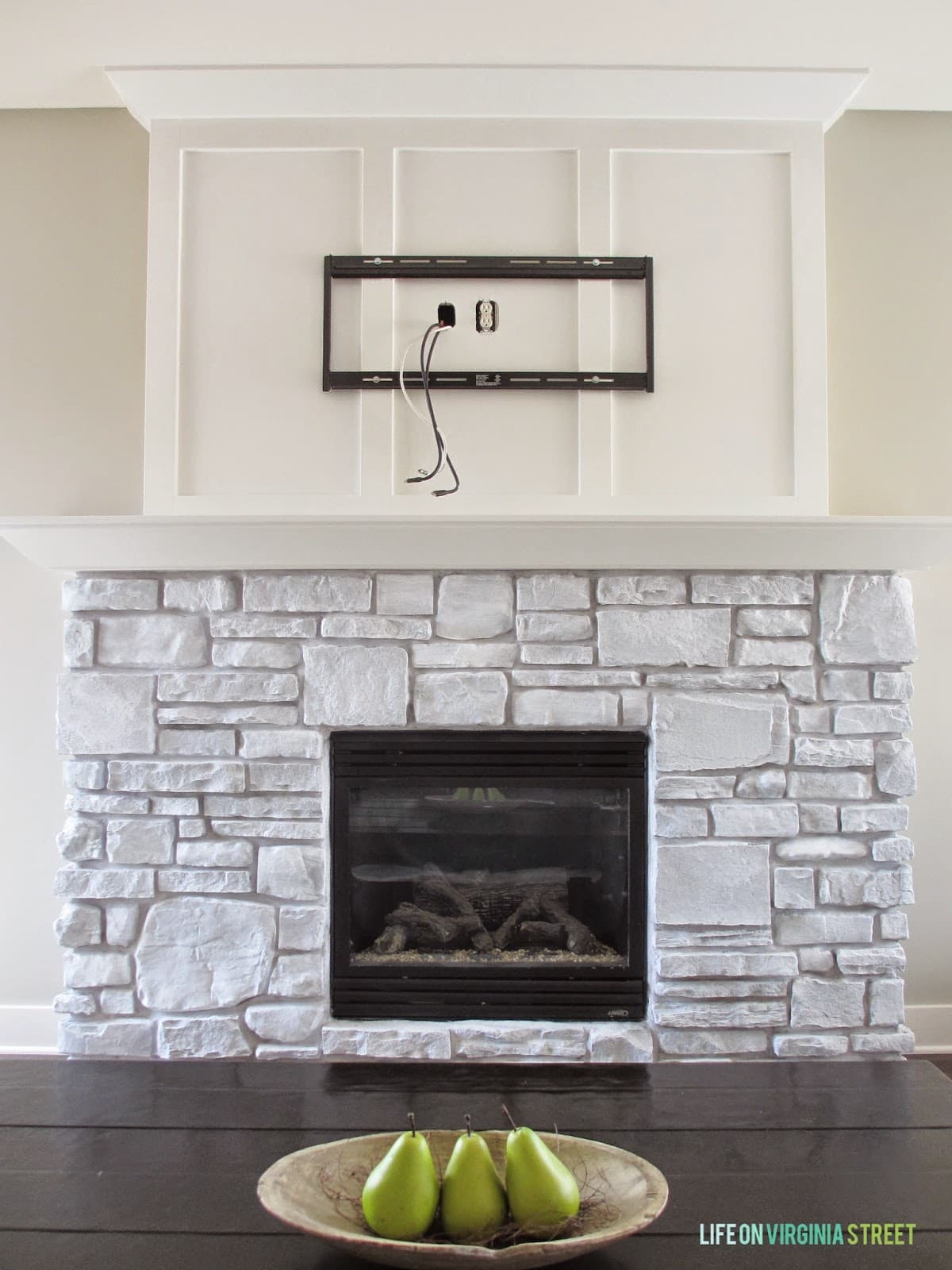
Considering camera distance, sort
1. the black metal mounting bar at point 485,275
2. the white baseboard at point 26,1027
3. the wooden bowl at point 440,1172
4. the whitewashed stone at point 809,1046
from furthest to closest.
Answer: the white baseboard at point 26,1027 < the black metal mounting bar at point 485,275 < the whitewashed stone at point 809,1046 < the wooden bowl at point 440,1172

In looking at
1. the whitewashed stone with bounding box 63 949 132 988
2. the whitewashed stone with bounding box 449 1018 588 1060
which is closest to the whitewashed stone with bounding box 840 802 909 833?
the whitewashed stone with bounding box 449 1018 588 1060

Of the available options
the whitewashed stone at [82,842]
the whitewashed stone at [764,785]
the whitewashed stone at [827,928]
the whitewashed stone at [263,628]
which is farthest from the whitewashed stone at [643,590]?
the whitewashed stone at [82,842]

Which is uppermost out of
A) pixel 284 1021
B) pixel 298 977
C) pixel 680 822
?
pixel 680 822

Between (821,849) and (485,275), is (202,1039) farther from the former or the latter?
(485,275)

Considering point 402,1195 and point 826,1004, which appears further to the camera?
point 826,1004

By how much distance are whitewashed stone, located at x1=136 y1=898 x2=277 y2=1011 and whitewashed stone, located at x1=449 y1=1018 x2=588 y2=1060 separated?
0.50 metres

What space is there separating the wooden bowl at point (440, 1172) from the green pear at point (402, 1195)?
0.07ft

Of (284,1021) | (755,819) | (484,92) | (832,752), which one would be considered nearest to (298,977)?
(284,1021)

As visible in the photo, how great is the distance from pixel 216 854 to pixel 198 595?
62cm

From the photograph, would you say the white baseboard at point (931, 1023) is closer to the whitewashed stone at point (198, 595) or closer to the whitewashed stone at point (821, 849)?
the whitewashed stone at point (821, 849)

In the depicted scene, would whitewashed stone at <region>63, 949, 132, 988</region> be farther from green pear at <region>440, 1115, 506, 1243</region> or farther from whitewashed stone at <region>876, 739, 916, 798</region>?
whitewashed stone at <region>876, 739, 916, 798</region>

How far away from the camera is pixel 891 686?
94.2 inches

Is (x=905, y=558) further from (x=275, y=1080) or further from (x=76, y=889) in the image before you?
(x=76, y=889)

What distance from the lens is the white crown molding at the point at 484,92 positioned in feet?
8.04
